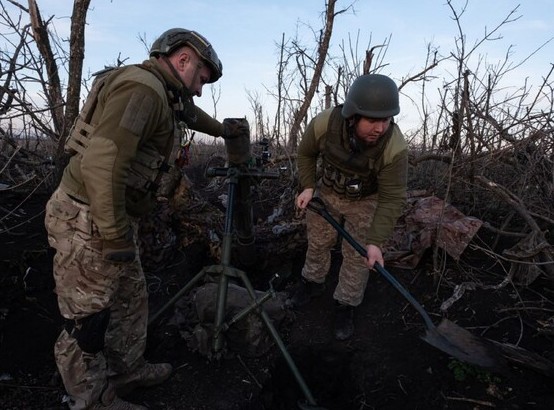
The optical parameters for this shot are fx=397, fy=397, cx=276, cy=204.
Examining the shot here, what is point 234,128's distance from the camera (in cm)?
308

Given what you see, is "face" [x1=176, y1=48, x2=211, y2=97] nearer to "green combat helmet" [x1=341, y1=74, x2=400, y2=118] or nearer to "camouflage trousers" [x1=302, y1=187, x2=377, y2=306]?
"green combat helmet" [x1=341, y1=74, x2=400, y2=118]

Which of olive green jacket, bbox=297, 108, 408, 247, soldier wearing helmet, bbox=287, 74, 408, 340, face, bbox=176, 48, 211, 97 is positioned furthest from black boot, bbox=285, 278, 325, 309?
face, bbox=176, 48, 211, 97

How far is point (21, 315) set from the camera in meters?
3.05

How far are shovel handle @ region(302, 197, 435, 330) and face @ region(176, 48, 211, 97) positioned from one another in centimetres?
133

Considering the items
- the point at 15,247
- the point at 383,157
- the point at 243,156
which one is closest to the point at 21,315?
the point at 15,247

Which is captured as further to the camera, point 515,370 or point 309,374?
point 309,374

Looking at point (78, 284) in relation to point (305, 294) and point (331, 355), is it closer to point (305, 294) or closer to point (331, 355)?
point (331, 355)

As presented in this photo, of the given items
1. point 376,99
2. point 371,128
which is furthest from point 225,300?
point 376,99

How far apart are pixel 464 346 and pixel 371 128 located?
5.05 feet

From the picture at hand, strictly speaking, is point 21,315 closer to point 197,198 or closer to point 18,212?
point 18,212

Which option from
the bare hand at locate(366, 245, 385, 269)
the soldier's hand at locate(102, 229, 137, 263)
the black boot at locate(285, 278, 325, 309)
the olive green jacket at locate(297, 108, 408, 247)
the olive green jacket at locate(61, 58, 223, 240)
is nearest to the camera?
the olive green jacket at locate(61, 58, 223, 240)

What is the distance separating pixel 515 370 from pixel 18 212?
4.78m

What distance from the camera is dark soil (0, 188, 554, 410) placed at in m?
2.64

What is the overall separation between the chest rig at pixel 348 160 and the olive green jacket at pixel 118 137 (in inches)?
51.4
